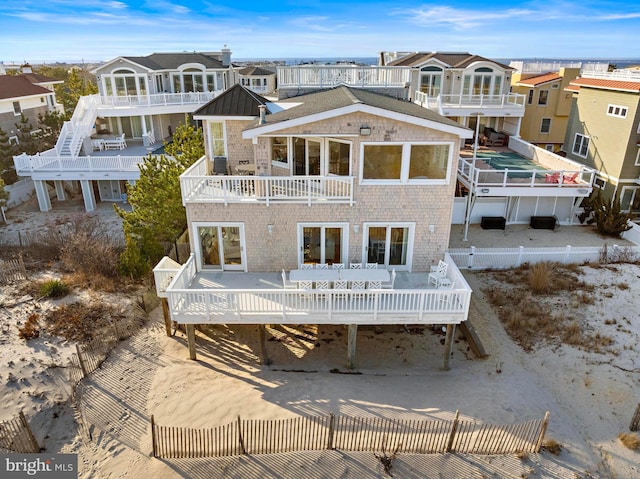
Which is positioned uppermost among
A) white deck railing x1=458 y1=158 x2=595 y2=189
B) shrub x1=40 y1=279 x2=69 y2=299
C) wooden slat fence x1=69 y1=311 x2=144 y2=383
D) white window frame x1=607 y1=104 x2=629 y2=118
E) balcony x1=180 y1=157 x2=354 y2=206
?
white window frame x1=607 y1=104 x2=629 y2=118

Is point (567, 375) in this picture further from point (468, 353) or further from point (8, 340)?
point (8, 340)

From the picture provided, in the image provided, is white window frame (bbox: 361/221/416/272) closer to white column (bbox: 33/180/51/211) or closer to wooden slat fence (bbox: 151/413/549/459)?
wooden slat fence (bbox: 151/413/549/459)

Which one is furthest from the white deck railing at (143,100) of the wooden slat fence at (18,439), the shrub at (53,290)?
the wooden slat fence at (18,439)

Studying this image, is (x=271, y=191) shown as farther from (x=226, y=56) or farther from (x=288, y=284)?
(x=226, y=56)

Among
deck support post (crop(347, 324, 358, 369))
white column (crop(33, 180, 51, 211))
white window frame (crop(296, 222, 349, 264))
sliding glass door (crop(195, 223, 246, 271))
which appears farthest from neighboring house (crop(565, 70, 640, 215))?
white column (crop(33, 180, 51, 211))

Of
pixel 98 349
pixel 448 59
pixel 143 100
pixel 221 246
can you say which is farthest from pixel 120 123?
pixel 448 59
